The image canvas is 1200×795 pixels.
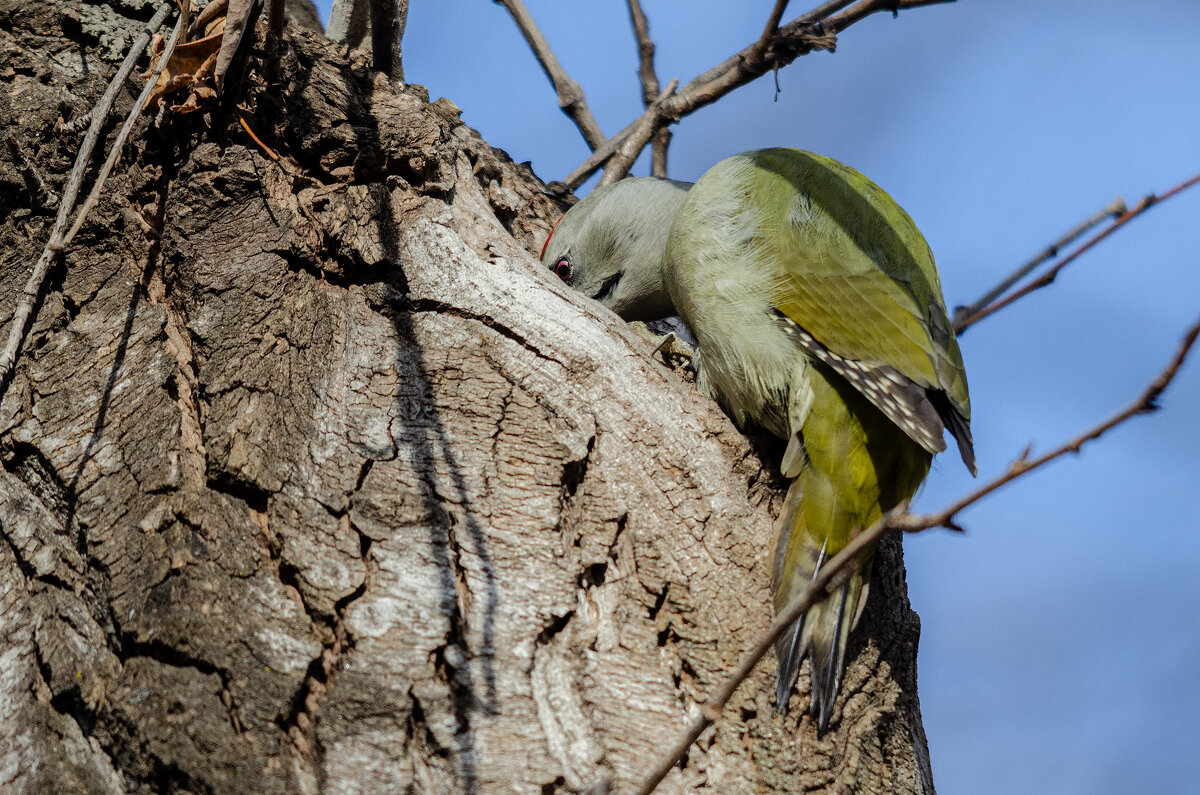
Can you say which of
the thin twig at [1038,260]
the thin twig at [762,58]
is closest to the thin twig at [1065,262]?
the thin twig at [1038,260]

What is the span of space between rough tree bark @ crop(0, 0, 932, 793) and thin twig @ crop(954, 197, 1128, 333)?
0.68 metres

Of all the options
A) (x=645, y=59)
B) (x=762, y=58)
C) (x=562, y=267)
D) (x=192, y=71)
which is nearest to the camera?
(x=192, y=71)

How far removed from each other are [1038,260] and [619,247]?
1.80 m

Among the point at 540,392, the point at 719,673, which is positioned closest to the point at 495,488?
the point at 540,392

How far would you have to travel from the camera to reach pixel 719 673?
184 centimetres

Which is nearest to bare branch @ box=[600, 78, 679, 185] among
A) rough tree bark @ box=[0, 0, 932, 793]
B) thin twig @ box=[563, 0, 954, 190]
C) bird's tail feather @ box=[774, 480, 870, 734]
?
thin twig @ box=[563, 0, 954, 190]

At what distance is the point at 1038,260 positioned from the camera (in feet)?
7.40

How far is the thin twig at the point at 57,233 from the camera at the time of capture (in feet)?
6.75

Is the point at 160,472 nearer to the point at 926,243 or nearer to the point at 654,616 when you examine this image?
the point at 654,616

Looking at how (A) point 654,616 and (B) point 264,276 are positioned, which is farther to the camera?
(B) point 264,276

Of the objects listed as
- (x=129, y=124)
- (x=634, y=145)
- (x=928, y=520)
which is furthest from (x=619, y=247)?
(x=928, y=520)

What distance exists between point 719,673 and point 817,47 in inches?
81.7

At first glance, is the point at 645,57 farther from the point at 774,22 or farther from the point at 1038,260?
the point at 1038,260

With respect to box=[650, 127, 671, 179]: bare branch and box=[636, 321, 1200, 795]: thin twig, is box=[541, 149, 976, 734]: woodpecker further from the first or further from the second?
box=[650, 127, 671, 179]: bare branch
